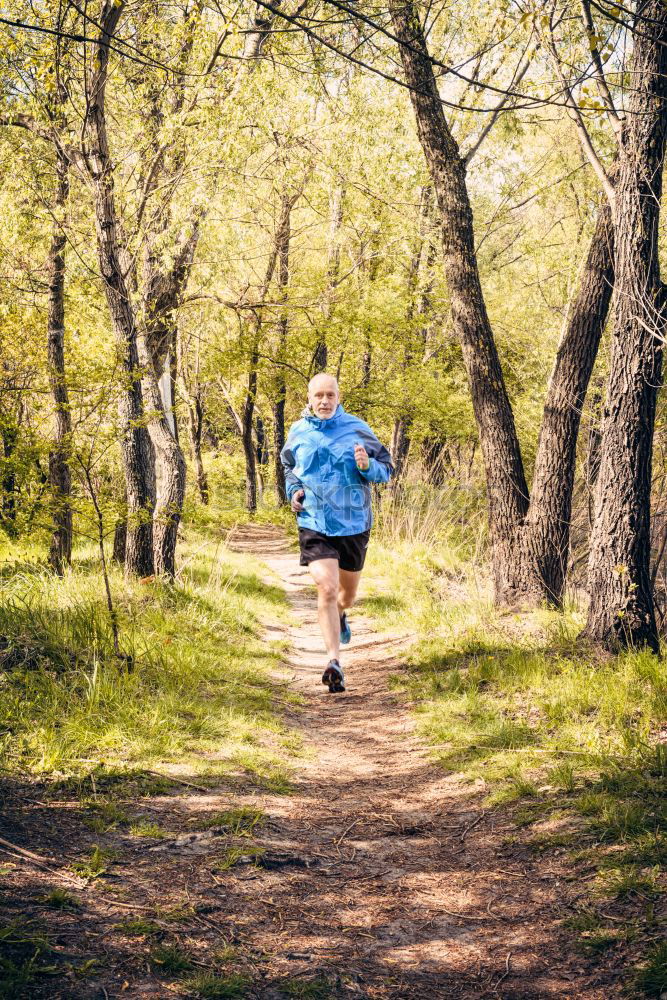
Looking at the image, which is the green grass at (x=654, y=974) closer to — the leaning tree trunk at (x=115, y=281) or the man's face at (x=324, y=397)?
the man's face at (x=324, y=397)

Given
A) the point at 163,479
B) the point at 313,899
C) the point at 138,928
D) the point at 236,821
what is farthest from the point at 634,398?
the point at 163,479

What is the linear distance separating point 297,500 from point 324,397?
801mm

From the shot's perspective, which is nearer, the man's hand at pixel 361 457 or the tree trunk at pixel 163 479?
the man's hand at pixel 361 457

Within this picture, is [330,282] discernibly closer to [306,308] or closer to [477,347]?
[306,308]

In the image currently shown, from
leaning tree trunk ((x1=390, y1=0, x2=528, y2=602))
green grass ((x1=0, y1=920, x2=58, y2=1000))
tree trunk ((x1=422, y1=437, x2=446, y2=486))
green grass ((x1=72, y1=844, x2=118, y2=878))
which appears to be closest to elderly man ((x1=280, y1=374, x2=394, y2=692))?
leaning tree trunk ((x1=390, y1=0, x2=528, y2=602))

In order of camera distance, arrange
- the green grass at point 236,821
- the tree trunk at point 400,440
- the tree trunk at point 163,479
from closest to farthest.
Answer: the green grass at point 236,821 < the tree trunk at point 163,479 < the tree trunk at point 400,440

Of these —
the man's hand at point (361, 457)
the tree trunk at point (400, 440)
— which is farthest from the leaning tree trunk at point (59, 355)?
the tree trunk at point (400, 440)

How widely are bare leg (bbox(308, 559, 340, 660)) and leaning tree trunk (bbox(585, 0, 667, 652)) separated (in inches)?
72.9

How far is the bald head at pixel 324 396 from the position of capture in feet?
19.2

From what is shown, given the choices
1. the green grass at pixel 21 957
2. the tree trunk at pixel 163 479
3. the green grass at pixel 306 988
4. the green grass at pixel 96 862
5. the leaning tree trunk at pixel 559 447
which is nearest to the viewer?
the green grass at pixel 21 957

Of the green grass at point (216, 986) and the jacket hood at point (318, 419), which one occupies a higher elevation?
the jacket hood at point (318, 419)

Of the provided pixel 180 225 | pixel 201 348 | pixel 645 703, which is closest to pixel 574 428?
pixel 645 703

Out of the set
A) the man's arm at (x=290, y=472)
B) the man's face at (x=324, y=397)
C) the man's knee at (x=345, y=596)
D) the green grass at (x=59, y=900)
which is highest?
the man's face at (x=324, y=397)

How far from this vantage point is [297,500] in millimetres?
5781
